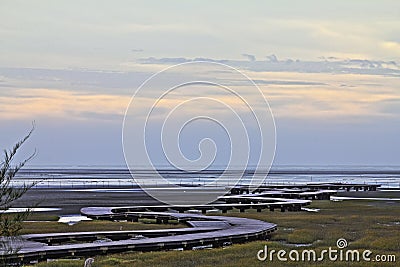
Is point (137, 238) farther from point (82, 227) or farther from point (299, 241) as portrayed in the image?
point (299, 241)

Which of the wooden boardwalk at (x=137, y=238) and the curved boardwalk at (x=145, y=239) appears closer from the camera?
the curved boardwalk at (x=145, y=239)

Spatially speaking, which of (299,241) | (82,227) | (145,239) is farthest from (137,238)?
(299,241)

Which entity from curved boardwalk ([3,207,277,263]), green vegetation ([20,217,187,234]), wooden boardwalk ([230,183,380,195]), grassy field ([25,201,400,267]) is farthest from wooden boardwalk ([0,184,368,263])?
wooden boardwalk ([230,183,380,195])

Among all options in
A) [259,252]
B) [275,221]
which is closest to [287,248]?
[259,252]

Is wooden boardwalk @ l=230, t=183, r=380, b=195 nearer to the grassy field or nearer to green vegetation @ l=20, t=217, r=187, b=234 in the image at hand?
the grassy field

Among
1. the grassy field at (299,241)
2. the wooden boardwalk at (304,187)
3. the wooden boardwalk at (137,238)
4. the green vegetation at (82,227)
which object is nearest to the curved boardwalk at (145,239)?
the wooden boardwalk at (137,238)

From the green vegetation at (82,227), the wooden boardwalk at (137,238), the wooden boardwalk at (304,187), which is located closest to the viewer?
the wooden boardwalk at (137,238)

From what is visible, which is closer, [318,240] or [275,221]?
[318,240]

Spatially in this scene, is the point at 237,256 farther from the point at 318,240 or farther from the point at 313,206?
the point at 313,206

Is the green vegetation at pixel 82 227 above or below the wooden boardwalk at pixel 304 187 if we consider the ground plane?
below

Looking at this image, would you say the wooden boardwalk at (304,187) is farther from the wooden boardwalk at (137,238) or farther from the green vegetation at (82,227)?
the green vegetation at (82,227)
